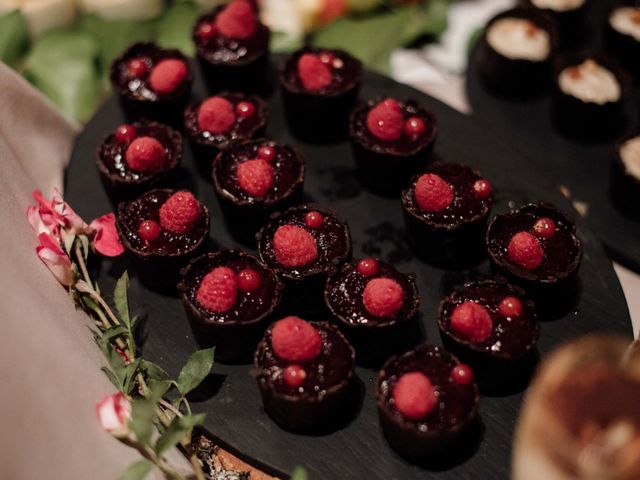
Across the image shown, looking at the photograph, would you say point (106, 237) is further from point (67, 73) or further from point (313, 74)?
point (67, 73)

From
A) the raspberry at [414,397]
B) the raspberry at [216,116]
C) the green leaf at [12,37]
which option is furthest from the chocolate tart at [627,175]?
the green leaf at [12,37]

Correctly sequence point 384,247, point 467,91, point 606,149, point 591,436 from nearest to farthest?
point 591,436, point 384,247, point 606,149, point 467,91

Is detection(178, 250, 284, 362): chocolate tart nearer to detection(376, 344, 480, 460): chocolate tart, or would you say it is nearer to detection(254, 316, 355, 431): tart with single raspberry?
detection(254, 316, 355, 431): tart with single raspberry

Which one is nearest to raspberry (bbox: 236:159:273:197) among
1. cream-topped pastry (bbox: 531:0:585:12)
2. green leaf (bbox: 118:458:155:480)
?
green leaf (bbox: 118:458:155:480)

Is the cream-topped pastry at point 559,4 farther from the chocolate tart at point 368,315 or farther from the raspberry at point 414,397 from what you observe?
the raspberry at point 414,397

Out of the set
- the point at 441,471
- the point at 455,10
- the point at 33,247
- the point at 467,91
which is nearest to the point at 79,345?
the point at 33,247

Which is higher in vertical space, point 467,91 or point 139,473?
point 139,473

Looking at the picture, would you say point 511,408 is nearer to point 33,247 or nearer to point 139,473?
point 139,473
